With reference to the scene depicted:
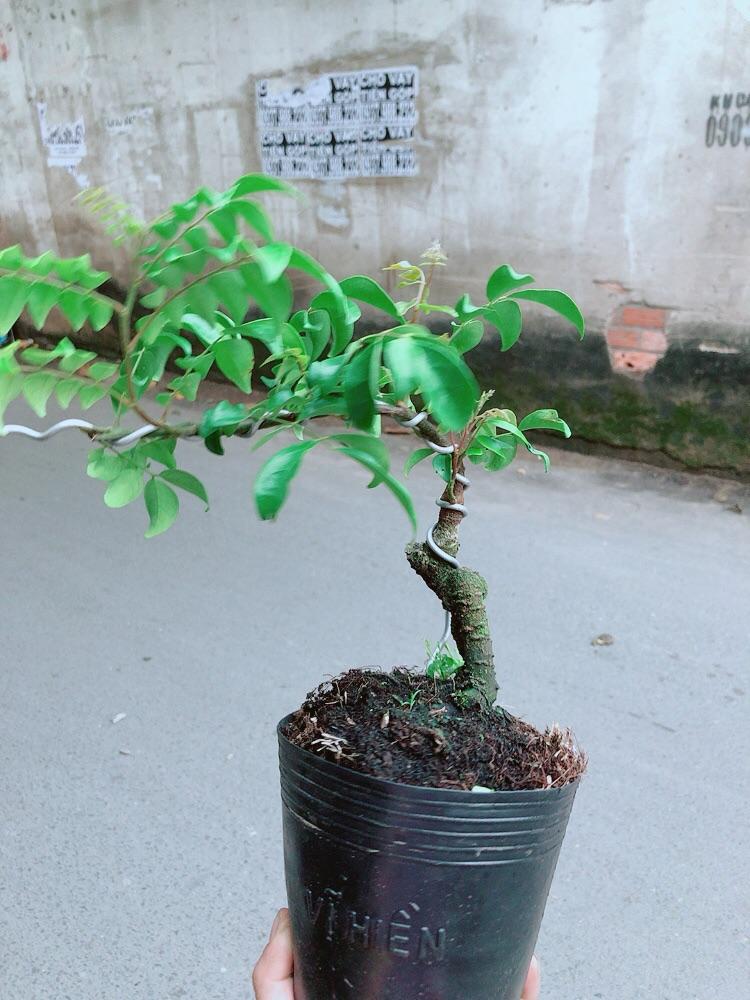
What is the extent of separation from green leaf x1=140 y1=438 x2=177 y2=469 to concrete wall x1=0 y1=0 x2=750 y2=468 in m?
2.99

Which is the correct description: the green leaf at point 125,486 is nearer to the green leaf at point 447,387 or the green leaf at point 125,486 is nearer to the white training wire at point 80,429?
the white training wire at point 80,429

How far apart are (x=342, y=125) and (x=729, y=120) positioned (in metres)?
1.67

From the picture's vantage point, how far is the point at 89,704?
7.93 ft

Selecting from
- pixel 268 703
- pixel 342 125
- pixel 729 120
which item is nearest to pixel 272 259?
pixel 268 703

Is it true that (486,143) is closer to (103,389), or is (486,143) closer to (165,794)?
(165,794)

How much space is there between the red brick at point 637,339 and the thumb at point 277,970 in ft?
10.0

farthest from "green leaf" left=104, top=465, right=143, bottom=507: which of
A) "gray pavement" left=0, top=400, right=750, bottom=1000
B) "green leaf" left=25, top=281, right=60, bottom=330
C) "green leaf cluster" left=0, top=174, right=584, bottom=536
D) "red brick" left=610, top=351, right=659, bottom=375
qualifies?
"red brick" left=610, top=351, right=659, bottom=375

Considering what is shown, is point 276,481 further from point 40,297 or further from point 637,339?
point 637,339

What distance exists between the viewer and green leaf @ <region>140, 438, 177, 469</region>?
2.95ft

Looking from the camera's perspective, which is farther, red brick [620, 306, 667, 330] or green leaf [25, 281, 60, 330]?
red brick [620, 306, 667, 330]

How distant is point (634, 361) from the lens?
12.2ft

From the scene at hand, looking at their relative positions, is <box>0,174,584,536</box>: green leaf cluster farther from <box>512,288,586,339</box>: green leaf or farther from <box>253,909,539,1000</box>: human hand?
<box>253,909,539,1000</box>: human hand

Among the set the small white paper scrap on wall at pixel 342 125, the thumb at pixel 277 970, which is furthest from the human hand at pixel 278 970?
the small white paper scrap on wall at pixel 342 125

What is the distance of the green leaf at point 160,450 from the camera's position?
90 cm
